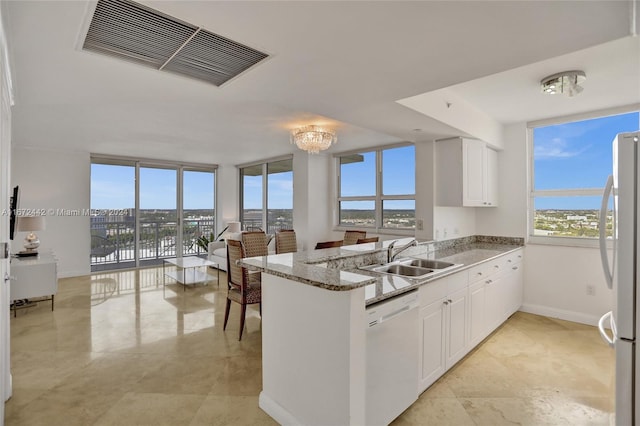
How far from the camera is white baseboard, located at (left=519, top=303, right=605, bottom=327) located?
143 inches

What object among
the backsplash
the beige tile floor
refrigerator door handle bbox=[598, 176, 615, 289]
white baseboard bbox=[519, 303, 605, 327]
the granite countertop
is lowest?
the beige tile floor

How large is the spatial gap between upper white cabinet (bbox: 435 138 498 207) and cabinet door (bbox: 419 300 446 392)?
167 cm

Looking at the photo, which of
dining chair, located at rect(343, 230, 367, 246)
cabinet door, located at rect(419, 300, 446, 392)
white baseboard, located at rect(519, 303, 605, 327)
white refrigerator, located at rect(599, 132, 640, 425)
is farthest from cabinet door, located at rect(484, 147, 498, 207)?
white refrigerator, located at rect(599, 132, 640, 425)

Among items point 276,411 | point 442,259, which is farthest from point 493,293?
point 276,411

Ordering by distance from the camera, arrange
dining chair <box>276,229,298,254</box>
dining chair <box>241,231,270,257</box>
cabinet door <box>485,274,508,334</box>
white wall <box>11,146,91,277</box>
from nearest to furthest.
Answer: cabinet door <box>485,274,508,334</box>
dining chair <box>241,231,270,257</box>
dining chair <box>276,229,298,254</box>
white wall <box>11,146,91,277</box>

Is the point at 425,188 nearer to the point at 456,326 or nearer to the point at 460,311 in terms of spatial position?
the point at 460,311

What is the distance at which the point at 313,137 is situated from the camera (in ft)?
12.7

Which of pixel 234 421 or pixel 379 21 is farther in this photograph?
pixel 234 421

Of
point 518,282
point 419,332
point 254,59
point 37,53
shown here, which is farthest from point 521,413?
point 37,53

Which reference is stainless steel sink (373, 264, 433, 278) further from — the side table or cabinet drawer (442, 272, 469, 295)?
the side table

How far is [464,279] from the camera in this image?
107 inches

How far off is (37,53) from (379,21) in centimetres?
207

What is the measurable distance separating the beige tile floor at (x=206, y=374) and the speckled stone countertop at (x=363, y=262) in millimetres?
869

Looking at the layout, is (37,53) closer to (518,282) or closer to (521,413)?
(521,413)
